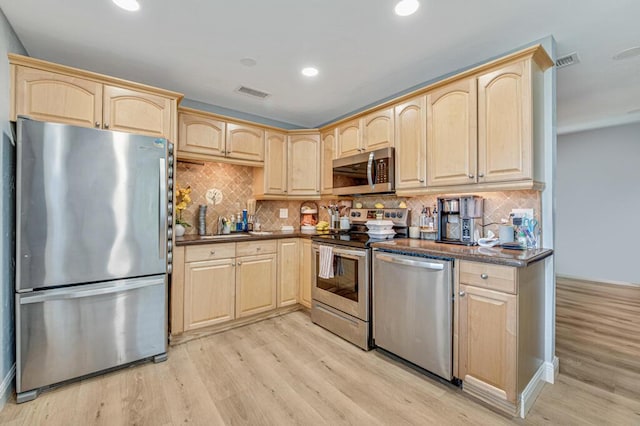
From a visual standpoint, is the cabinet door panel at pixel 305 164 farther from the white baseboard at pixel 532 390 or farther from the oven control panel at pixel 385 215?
the white baseboard at pixel 532 390

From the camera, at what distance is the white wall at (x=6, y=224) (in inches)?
72.6

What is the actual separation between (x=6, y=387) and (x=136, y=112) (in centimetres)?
216

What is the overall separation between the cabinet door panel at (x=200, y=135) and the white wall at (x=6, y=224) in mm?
1231

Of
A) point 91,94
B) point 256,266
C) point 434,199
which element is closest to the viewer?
point 91,94

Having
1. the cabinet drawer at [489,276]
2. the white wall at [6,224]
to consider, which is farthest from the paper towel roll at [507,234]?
the white wall at [6,224]

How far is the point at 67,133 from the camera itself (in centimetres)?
198

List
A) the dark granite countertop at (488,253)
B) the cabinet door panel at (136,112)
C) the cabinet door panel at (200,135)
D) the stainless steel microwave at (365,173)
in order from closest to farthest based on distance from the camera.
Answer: the dark granite countertop at (488,253) < the cabinet door panel at (136,112) < the stainless steel microwave at (365,173) < the cabinet door panel at (200,135)

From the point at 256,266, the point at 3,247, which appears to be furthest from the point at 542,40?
the point at 3,247

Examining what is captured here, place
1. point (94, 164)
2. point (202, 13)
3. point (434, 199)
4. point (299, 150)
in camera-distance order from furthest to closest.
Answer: point (299, 150)
point (434, 199)
point (94, 164)
point (202, 13)

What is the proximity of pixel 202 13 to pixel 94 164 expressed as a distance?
1.33 metres

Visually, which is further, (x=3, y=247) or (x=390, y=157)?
(x=390, y=157)

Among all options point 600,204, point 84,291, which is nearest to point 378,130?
point 84,291

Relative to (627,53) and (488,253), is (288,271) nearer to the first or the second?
(488,253)

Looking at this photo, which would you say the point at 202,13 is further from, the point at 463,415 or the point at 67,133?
the point at 463,415
